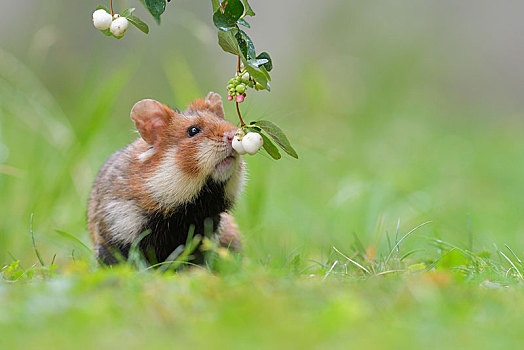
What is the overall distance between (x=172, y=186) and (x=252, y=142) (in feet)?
2.15

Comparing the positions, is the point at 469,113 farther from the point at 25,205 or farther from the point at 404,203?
the point at 25,205

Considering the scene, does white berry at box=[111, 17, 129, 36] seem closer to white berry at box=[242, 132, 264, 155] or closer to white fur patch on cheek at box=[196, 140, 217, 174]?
white berry at box=[242, 132, 264, 155]

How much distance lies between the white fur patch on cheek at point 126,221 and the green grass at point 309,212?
230 mm

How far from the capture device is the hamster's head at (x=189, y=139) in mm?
3648

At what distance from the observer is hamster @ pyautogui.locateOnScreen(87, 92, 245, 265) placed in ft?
12.0

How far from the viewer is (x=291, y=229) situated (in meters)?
5.71

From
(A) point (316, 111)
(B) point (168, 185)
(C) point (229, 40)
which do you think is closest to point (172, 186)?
(B) point (168, 185)

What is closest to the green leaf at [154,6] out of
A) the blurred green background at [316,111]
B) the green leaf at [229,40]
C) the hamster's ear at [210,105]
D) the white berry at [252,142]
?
the green leaf at [229,40]

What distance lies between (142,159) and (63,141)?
209 cm

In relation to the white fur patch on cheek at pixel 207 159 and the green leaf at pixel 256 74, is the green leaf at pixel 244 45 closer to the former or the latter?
the green leaf at pixel 256 74

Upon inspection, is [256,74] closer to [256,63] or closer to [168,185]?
[256,63]

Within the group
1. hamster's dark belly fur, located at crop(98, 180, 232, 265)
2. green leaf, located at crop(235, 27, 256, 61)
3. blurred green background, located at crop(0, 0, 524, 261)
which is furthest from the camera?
blurred green background, located at crop(0, 0, 524, 261)

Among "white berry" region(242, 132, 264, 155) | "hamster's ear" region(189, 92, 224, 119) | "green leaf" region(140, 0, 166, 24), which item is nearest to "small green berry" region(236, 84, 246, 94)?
"white berry" region(242, 132, 264, 155)

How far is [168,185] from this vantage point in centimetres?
369
